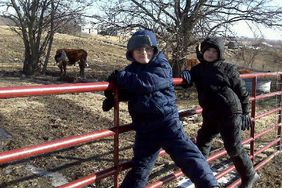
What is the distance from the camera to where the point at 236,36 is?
15.2 m

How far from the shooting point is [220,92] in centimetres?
351

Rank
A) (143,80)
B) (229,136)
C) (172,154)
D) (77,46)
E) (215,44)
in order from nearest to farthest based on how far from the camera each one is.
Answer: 1. (143,80)
2. (172,154)
3. (215,44)
4. (229,136)
5. (77,46)

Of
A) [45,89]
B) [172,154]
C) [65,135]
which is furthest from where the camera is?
[65,135]

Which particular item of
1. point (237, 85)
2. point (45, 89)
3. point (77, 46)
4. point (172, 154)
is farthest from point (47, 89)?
point (77, 46)

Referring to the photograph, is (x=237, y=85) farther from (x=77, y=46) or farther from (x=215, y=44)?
(x=77, y=46)

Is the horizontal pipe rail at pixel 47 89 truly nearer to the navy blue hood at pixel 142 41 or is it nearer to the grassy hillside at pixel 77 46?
the navy blue hood at pixel 142 41

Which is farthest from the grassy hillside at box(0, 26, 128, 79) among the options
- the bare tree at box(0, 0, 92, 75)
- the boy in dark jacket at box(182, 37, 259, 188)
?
the boy in dark jacket at box(182, 37, 259, 188)

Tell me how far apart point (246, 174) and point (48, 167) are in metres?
2.23

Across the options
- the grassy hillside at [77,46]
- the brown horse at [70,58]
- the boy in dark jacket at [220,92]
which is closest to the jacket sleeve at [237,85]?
the boy in dark jacket at [220,92]

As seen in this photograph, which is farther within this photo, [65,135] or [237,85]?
[65,135]

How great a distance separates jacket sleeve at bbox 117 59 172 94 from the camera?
8.40 feet

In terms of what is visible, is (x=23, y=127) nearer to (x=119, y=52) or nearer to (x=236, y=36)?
(x=236, y=36)

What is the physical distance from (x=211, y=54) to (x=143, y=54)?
101cm

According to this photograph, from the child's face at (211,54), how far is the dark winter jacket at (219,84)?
30mm
